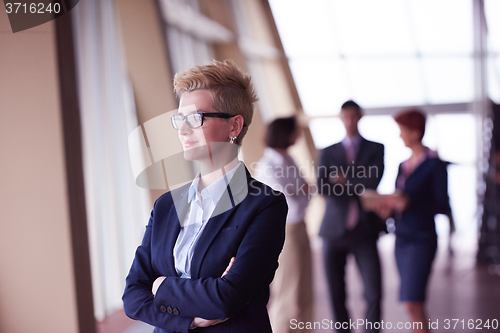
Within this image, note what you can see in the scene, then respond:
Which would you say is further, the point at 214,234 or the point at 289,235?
the point at 289,235

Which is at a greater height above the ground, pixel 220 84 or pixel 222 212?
pixel 220 84

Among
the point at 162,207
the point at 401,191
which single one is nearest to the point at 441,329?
the point at 401,191

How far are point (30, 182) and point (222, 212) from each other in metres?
2.09

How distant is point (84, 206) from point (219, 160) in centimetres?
197

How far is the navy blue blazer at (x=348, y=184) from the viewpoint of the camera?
2.77 metres

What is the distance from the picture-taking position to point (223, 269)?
3.97 ft

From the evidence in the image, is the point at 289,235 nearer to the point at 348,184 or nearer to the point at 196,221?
the point at 348,184

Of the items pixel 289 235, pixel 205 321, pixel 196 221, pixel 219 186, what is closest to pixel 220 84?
pixel 219 186

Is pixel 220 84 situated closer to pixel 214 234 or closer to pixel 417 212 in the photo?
pixel 214 234

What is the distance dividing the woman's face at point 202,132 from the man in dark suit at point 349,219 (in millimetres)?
1699

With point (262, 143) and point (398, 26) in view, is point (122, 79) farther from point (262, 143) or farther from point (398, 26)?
point (398, 26)

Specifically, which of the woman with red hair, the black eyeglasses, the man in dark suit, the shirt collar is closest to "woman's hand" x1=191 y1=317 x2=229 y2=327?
the shirt collar

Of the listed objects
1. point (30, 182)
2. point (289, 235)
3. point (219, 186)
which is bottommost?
point (289, 235)

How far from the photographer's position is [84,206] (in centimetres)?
286
